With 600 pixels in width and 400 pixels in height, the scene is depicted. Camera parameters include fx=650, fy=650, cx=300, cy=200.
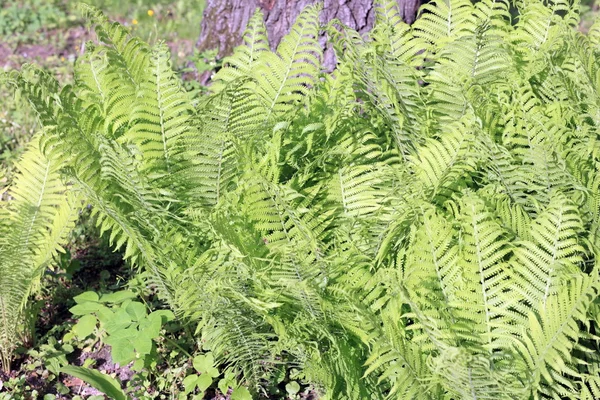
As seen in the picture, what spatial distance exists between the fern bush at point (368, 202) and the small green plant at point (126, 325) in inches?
4.5

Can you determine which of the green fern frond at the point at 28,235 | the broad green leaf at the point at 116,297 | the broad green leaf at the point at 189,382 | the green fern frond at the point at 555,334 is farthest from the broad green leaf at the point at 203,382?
the green fern frond at the point at 555,334

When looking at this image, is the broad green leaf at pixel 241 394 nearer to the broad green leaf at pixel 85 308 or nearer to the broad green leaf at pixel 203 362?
the broad green leaf at pixel 203 362

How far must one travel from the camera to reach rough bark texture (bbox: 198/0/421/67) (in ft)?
9.50

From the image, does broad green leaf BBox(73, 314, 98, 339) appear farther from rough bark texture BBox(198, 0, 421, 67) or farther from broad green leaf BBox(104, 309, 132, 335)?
rough bark texture BBox(198, 0, 421, 67)

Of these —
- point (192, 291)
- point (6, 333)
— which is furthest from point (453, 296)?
point (6, 333)

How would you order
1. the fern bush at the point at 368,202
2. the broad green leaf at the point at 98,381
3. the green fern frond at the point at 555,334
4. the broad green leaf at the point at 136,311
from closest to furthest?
the green fern frond at the point at 555,334, the fern bush at the point at 368,202, the broad green leaf at the point at 98,381, the broad green leaf at the point at 136,311

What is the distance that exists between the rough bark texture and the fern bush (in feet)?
1.63

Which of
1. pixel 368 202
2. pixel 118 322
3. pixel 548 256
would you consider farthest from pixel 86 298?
pixel 548 256

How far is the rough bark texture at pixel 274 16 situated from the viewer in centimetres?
290

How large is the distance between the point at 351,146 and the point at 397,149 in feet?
0.62

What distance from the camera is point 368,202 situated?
1.96m

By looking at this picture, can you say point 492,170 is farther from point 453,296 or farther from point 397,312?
point 397,312

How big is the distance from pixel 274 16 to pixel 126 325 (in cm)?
171

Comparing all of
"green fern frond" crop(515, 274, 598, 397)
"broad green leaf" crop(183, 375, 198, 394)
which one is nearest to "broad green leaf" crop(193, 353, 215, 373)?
"broad green leaf" crop(183, 375, 198, 394)
